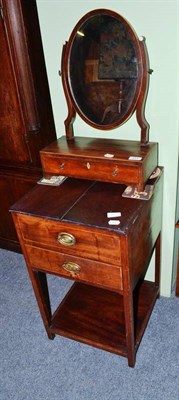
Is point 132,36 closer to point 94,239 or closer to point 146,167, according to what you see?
point 146,167

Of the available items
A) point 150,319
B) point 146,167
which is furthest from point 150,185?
point 150,319

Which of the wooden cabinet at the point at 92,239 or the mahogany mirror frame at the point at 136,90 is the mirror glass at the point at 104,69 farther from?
the wooden cabinet at the point at 92,239

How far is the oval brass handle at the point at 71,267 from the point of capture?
129cm

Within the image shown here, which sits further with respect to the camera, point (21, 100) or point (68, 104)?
point (21, 100)

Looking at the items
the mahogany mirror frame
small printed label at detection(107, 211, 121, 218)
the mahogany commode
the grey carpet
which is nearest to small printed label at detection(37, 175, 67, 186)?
the mahogany commode

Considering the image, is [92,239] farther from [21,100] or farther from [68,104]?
[21,100]

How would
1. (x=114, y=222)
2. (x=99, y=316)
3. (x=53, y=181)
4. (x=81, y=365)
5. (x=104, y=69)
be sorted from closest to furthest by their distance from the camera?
(x=114, y=222)
(x=104, y=69)
(x=53, y=181)
(x=81, y=365)
(x=99, y=316)

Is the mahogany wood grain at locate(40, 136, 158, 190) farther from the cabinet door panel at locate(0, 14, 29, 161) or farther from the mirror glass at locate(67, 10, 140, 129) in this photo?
the cabinet door panel at locate(0, 14, 29, 161)

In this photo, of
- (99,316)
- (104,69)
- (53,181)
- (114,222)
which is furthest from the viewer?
(99,316)

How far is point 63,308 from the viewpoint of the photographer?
5.87 feet

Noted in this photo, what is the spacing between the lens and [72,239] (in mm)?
1211

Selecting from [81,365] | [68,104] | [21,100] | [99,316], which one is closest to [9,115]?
[21,100]

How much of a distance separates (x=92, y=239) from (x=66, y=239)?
0.11 m

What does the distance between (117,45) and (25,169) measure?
0.92 metres
